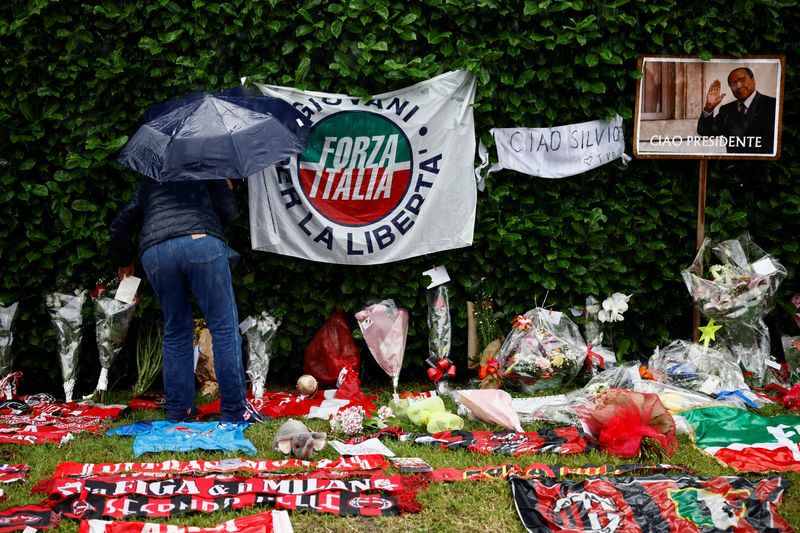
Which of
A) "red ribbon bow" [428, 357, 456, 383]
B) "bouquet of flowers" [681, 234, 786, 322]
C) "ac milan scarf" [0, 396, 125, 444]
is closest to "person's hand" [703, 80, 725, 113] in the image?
"bouquet of flowers" [681, 234, 786, 322]

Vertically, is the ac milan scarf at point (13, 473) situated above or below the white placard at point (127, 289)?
below

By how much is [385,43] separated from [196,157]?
1841 mm

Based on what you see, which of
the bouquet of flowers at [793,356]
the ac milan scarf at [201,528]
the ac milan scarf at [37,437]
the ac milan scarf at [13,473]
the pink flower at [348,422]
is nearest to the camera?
the ac milan scarf at [201,528]

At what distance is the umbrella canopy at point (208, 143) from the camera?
512cm

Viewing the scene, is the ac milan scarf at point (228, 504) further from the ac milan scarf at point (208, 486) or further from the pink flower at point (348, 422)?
the pink flower at point (348, 422)

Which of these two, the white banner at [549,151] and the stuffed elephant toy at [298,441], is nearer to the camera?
the stuffed elephant toy at [298,441]

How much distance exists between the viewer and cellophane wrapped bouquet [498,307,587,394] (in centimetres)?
628

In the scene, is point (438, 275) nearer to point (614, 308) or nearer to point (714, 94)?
point (614, 308)

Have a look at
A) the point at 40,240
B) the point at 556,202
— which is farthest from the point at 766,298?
the point at 40,240

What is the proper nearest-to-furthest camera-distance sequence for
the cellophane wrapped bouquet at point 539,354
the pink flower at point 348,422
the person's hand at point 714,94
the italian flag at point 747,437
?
the italian flag at point 747,437 → the pink flower at point 348,422 → the cellophane wrapped bouquet at point 539,354 → the person's hand at point 714,94

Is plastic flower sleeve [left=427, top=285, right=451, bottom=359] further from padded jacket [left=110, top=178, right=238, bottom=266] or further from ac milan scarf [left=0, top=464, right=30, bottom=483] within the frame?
ac milan scarf [left=0, top=464, right=30, bottom=483]

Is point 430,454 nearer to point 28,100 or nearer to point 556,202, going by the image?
point 556,202

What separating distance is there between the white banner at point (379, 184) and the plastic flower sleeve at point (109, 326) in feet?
3.51

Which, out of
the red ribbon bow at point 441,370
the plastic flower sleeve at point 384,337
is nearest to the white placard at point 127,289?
the plastic flower sleeve at point 384,337
